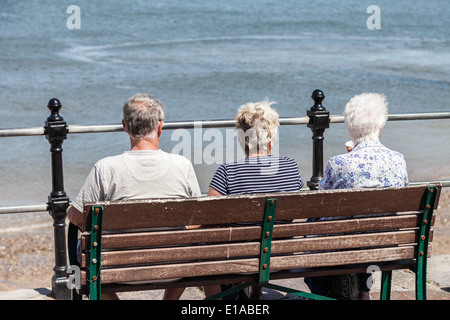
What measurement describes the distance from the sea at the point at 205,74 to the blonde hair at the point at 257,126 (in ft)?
17.0

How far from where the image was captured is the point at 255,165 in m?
3.57

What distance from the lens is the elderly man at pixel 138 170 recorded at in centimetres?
349

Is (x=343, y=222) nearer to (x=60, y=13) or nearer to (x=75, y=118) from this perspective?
(x=75, y=118)

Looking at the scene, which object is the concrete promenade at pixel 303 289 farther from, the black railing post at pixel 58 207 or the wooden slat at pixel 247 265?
the wooden slat at pixel 247 265

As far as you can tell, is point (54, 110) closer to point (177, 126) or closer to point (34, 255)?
point (177, 126)

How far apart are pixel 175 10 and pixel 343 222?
144 feet

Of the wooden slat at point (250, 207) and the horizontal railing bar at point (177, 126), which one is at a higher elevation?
the horizontal railing bar at point (177, 126)

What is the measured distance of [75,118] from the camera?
1516cm

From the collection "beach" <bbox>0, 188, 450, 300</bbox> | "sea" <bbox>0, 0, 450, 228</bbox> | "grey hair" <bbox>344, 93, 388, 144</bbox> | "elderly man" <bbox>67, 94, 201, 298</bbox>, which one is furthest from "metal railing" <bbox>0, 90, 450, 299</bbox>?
"sea" <bbox>0, 0, 450, 228</bbox>

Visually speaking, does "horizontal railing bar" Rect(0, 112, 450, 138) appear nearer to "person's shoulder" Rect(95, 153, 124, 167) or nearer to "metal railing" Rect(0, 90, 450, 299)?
"metal railing" Rect(0, 90, 450, 299)

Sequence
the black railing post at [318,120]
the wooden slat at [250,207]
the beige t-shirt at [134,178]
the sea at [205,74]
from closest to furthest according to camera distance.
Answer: the wooden slat at [250,207] → the beige t-shirt at [134,178] → the black railing post at [318,120] → the sea at [205,74]

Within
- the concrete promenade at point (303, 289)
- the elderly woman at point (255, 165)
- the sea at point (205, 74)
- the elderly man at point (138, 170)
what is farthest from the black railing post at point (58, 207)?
the sea at point (205, 74)

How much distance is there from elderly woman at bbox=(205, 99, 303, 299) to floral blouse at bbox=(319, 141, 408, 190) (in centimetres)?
22

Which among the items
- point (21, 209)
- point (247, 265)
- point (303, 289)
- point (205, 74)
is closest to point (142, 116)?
point (247, 265)
